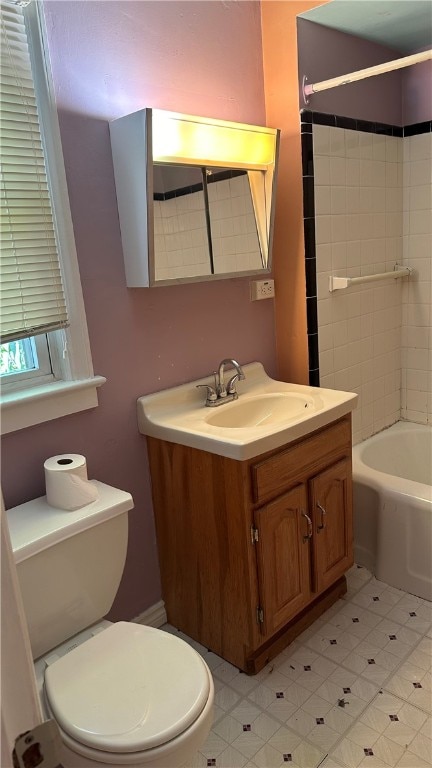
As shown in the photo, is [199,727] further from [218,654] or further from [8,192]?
[8,192]

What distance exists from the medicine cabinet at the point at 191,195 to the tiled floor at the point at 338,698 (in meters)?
1.34

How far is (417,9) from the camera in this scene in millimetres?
2082

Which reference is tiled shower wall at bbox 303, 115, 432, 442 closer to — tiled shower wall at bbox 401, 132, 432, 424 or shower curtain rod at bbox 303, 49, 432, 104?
tiled shower wall at bbox 401, 132, 432, 424

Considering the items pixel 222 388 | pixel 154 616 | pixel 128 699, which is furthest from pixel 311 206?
pixel 128 699

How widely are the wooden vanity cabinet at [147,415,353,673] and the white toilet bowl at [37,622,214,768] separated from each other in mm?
394

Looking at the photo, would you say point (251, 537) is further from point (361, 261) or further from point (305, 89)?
point (305, 89)

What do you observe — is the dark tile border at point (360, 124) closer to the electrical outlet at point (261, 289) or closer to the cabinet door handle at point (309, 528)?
the electrical outlet at point (261, 289)

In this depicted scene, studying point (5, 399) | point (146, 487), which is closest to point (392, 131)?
point (146, 487)

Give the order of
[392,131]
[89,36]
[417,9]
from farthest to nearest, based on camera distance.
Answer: [392,131] → [417,9] → [89,36]

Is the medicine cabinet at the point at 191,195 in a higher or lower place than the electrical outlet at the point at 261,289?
higher

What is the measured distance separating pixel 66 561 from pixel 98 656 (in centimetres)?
25

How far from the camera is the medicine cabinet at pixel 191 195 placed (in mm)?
1672

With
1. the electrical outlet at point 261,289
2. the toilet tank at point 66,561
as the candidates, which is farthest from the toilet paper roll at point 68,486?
the electrical outlet at point 261,289

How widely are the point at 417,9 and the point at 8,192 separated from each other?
5.62ft
